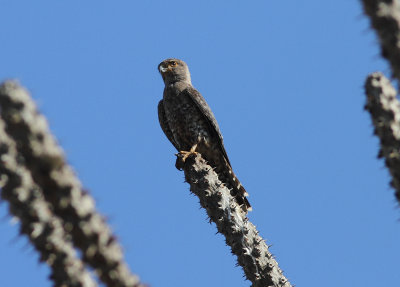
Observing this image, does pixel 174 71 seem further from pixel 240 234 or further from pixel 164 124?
pixel 240 234

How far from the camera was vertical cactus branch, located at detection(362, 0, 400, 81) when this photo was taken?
2.70 m

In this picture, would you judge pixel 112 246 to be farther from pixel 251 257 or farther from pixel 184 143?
pixel 184 143

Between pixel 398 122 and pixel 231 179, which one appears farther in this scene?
pixel 231 179

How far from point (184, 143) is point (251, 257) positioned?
421cm

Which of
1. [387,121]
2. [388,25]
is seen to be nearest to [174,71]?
[387,121]

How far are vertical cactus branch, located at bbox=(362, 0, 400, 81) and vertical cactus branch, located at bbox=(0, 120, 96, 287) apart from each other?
1528 millimetres

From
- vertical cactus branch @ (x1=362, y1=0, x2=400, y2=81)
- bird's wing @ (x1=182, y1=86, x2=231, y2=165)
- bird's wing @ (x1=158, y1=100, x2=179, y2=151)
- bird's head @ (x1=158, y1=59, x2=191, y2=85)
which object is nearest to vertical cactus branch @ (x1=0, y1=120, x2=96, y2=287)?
vertical cactus branch @ (x1=362, y1=0, x2=400, y2=81)

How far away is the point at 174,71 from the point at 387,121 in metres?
7.62

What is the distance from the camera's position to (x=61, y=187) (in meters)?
2.51

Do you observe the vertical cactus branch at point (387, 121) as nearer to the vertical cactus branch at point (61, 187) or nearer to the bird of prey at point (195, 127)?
the vertical cactus branch at point (61, 187)

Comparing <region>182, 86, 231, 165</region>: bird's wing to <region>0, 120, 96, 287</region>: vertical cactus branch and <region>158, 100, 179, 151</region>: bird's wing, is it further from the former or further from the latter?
<region>0, 120, 96, 287</region>: vertical cactus branch

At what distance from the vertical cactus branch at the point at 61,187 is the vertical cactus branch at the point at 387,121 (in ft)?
4.54

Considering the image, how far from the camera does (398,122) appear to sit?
3.27 meters

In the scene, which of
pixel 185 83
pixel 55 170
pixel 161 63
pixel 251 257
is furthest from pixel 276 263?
pixel 161 63
